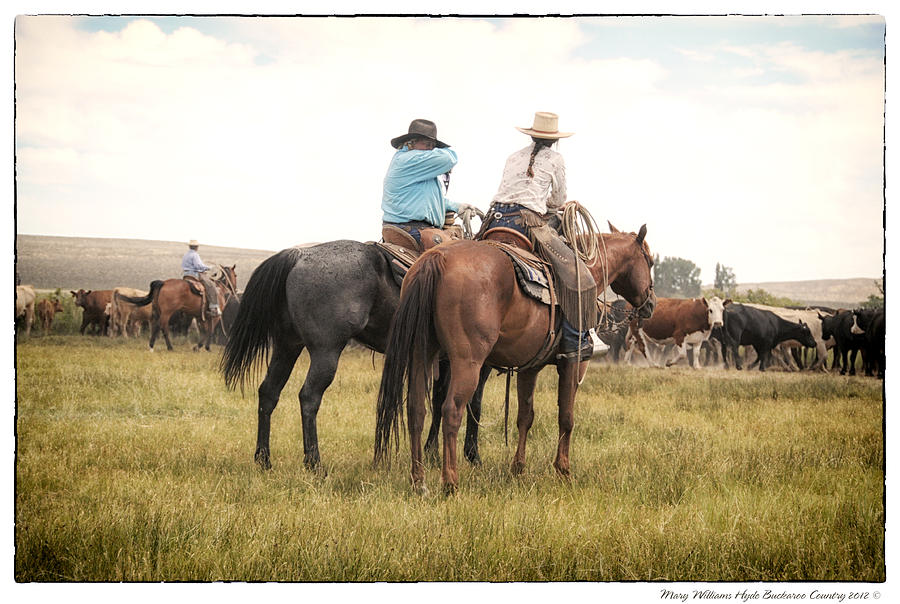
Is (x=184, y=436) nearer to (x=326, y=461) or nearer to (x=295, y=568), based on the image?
(x=326, y=461)

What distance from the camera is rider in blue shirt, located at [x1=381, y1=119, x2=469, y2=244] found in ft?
24.3

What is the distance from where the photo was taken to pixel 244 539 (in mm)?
4863

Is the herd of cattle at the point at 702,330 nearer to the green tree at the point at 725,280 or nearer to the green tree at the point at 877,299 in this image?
the green tree at the point at 725,280

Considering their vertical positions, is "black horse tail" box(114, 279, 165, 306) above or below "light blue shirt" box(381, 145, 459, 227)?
below

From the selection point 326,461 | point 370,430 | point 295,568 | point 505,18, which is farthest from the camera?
point 370,430

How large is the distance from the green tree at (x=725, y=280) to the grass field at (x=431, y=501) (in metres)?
3.39

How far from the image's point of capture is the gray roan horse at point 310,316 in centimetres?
683

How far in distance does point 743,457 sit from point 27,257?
6.82 metres

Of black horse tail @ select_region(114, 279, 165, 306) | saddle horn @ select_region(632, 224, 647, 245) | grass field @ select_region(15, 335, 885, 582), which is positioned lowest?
grass field @ select_region(15, 335, 885, 582)

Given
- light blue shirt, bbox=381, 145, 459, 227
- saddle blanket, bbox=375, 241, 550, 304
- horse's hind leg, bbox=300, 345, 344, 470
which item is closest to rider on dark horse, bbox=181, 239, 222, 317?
light blue shirt, bbox=381, 145, 459, 227

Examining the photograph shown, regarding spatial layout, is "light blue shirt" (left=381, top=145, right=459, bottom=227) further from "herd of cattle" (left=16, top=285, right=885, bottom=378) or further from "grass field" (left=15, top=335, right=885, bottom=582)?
"herd of cattle" (left=16, top=285, right=885, bottom=378)

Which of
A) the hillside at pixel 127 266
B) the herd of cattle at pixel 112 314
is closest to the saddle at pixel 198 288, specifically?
the hillside at pixel 127 266

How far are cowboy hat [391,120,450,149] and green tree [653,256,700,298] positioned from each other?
7640 mm

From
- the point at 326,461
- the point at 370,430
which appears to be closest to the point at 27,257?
the point at 326,461
